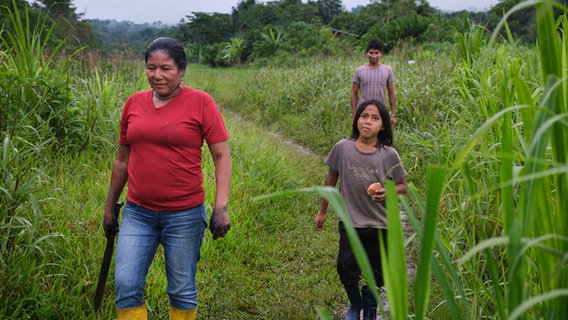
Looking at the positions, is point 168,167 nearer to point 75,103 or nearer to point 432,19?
point 75,103

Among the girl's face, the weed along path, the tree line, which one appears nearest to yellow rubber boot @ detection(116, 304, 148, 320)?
the weed along path

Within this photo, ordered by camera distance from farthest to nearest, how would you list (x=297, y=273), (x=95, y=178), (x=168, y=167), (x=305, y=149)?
(x=305, y=149)
(x=95, y=178)
(x=297, y=273)
(x=168, y=167)

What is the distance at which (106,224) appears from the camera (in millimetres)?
2812

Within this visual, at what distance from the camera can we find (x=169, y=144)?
99.8 inches

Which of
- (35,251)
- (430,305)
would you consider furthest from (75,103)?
(430,305)

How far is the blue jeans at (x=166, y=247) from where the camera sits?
2518 mm

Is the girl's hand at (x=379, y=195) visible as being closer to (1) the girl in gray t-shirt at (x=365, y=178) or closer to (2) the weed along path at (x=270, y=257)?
(1) the girl in gray t-shirt at (x=365, y=178)

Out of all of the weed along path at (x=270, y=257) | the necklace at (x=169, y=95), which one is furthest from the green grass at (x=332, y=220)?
the necklace at (x=169, y=95)

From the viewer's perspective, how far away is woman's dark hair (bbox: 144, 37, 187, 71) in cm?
256

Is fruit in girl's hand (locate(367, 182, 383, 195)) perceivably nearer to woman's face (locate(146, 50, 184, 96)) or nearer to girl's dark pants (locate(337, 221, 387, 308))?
girl's dark pants (locate(337, 221, 387, 308))

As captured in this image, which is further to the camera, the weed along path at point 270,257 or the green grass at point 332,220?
the weed along path at point 270,257

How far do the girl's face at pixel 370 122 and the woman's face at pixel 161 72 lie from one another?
1077mm

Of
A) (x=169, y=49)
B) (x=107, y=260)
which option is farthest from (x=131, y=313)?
(x=169, y=49)

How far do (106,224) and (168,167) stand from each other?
580 mm
